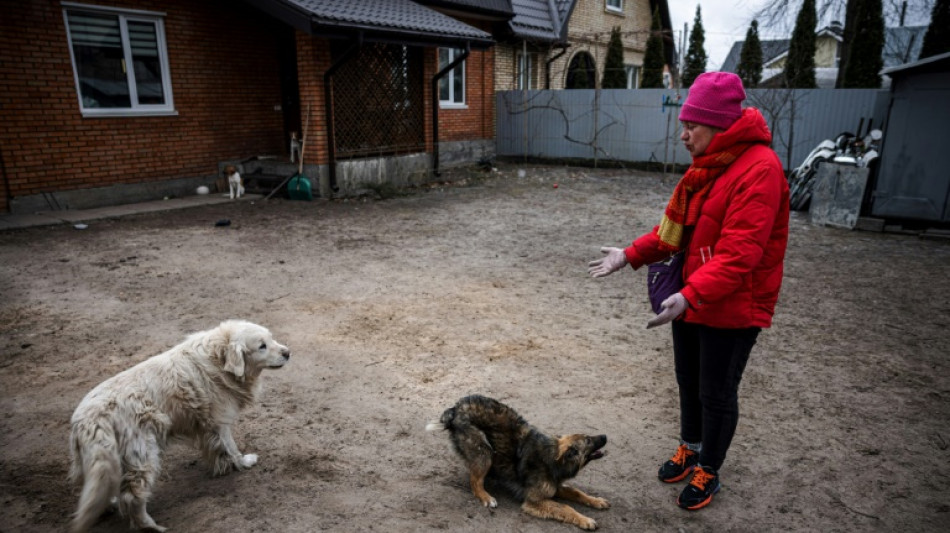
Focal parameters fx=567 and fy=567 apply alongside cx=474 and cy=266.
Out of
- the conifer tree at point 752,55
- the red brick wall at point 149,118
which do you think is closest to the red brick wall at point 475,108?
the red brick wall at point 149,118

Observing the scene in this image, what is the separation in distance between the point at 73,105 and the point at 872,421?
1085cm

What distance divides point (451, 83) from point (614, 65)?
7947 millimetres

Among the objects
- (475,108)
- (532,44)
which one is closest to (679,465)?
(475,108)

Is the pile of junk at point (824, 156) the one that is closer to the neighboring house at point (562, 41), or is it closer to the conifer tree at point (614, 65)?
the neighboring house at point (562, 41)

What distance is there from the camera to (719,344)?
244cm

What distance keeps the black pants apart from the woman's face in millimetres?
774

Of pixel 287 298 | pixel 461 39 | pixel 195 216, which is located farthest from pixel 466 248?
pixel 461 39

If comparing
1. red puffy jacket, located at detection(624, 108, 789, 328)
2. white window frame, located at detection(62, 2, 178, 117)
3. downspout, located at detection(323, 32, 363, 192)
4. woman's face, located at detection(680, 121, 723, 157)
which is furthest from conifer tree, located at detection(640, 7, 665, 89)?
red puffy jacket, located at detection(624, 108, 789, 328)

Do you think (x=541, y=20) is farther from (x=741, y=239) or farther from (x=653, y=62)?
(x=741, y=239)

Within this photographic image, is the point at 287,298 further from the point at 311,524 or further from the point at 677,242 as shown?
the point at 677,242

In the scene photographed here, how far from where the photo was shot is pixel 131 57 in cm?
966

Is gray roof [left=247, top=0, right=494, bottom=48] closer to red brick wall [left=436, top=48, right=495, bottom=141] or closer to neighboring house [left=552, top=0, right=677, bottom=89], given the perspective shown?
red brick wall [left=436, top=48, right=495, bottom=141]

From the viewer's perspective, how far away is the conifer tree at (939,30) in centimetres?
1590

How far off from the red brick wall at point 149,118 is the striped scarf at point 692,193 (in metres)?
9.60
